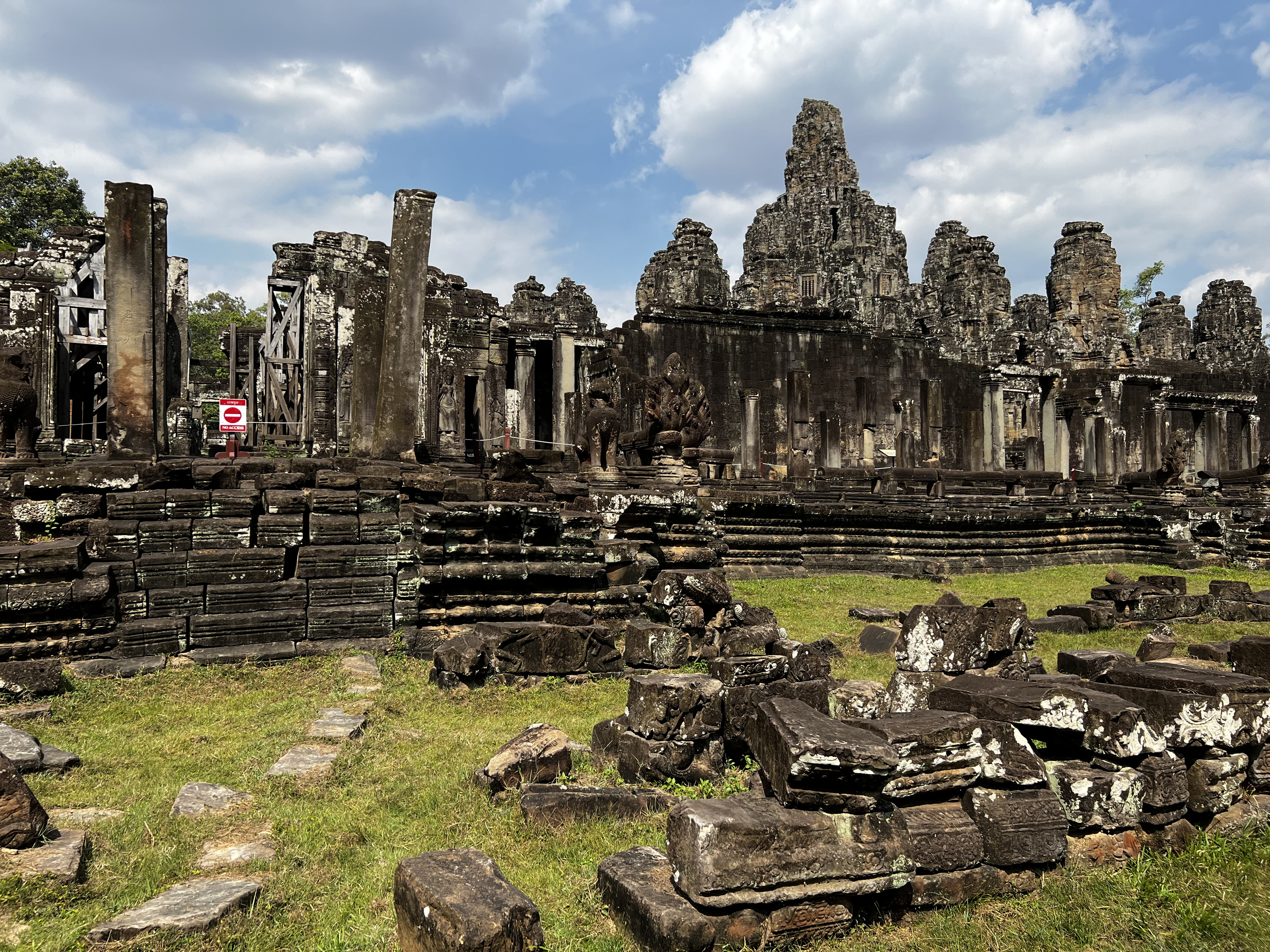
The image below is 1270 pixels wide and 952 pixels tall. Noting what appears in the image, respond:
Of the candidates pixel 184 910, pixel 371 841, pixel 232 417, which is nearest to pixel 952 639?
pixel 371 841

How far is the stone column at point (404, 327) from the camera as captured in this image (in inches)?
419

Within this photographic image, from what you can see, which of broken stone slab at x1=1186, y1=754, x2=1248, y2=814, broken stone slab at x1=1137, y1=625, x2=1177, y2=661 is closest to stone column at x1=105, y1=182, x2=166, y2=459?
broken stone slab at x1=1186, y1=754, x2=1248, y2=814

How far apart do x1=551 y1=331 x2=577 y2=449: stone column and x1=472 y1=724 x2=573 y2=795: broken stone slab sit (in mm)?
22243

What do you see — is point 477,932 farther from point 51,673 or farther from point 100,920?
point 51,673

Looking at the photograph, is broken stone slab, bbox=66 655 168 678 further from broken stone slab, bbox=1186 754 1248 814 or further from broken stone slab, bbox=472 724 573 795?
broken stone slab, bbox=1186 754 1248 814

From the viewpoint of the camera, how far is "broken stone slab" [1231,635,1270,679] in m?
5.12

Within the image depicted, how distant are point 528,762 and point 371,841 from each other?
2.91ft

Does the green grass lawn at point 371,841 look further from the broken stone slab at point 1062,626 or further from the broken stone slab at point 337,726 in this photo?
the broken stone slab at point 1062,626

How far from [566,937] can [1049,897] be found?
1958 millimetres

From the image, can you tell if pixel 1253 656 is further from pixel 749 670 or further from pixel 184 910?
pixel 184 910

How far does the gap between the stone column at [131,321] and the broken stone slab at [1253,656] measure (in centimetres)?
1021

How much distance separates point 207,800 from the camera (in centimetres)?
396

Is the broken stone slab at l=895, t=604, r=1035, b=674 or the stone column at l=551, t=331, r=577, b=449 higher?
the stone column at l=551, t=331, r=577, b=449

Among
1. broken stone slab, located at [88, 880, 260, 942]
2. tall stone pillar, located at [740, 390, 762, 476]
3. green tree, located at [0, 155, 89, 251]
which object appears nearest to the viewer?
broken stone slab, located at [88, 880, 260, 942]
